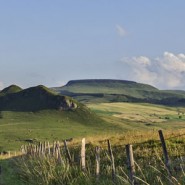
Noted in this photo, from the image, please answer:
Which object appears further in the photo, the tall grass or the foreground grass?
the foreground grass

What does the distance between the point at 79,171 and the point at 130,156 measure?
622 cm

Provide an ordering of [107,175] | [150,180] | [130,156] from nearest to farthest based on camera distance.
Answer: [130,156]
[150,180]
[107,175]

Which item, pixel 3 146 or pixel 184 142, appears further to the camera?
pixel 3 146

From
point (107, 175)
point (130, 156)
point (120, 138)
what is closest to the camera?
point (130, 156)

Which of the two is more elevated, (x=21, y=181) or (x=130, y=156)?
(x=130, y=156)

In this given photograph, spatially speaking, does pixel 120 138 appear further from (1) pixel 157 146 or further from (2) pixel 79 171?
(2) pixel 79 171

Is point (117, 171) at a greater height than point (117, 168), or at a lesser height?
greater

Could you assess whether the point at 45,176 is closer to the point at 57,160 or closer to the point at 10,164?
the point at 57,160

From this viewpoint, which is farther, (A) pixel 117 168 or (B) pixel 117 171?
(A) pixel 117 168

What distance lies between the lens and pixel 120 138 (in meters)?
41.0

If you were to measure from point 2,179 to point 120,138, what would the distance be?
13.0 metres

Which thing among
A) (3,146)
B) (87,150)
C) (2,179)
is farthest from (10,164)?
(3,146)

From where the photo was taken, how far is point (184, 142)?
33.0m

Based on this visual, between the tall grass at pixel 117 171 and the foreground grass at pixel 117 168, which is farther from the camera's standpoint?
the foreground grass at pixel 117 168
